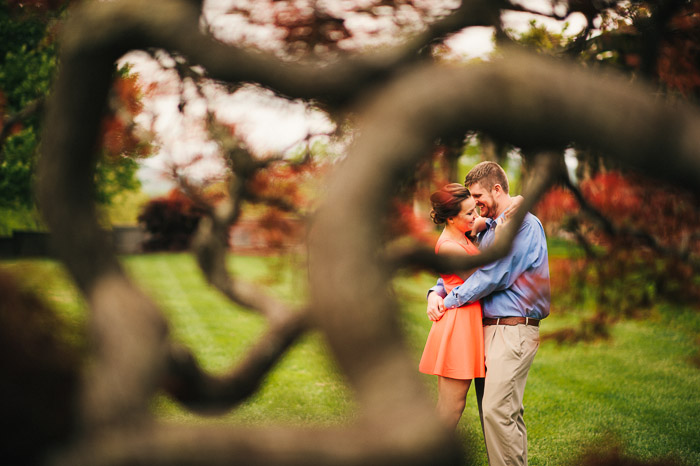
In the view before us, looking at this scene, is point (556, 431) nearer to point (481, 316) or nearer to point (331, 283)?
point (481, 316)

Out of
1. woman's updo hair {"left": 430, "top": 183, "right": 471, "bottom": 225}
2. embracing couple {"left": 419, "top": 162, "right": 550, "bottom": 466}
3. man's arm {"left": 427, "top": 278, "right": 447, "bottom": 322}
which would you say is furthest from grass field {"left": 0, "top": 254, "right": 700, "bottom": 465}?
woman's updo hair {"left": 430, "top": 183, "right": 471, "bottom": 225}

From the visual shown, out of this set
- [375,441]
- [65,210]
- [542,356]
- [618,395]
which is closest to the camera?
[375,441]

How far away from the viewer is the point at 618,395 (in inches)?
A: 244

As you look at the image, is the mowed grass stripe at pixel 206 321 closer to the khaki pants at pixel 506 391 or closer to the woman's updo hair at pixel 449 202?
the woman's updo hair at pixel 449 202

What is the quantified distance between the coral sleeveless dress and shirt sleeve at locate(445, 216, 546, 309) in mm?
103

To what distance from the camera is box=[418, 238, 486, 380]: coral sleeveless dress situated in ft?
9.90

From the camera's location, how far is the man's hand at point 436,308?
10.4 ft

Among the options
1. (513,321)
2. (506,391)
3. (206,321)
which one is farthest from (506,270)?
(206,321)

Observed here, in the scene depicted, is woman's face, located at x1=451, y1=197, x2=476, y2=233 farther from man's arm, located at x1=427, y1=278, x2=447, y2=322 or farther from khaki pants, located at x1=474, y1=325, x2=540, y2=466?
khaki pants, located at x1=474, y1=325, x2=540, y2=466

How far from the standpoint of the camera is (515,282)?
10.00 ft

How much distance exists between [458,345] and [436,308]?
0.26m

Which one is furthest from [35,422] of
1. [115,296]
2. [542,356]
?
[542,356]

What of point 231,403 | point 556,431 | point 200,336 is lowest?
point 200,336

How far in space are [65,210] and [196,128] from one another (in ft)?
10.1
